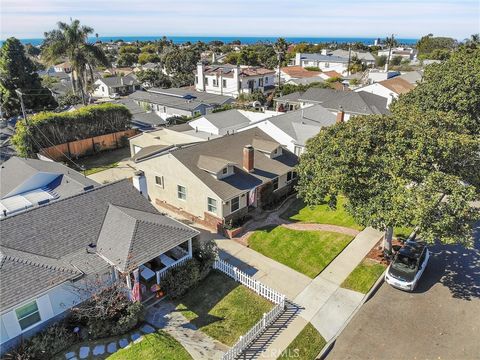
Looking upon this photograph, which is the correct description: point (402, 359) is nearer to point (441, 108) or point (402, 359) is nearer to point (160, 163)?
point (160, 163)

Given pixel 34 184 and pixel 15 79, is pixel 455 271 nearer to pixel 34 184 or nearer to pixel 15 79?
pixel 34 184

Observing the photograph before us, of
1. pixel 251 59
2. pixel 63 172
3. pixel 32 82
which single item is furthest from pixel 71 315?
pixel 251 59

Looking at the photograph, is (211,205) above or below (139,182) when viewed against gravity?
below

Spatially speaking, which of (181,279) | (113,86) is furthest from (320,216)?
(113,86)

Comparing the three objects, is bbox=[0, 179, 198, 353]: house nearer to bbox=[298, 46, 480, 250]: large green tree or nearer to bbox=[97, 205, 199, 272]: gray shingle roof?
bbox=[97, 205, 199, 272]: gray shingle roof

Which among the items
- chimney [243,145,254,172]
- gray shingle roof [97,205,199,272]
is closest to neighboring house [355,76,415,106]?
chimney [243,145,254,172]
